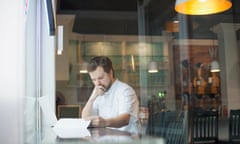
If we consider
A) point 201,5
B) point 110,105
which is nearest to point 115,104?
point 110,105

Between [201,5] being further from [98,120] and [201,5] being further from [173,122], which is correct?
[173,122]

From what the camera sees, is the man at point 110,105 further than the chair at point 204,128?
No

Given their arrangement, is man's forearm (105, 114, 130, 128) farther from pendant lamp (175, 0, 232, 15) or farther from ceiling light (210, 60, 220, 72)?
ceiling light (210, 60, 220, 72)

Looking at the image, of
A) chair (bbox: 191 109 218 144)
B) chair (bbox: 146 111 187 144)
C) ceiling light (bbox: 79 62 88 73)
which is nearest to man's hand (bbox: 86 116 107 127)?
chair (bbox: 146 111 187 144)

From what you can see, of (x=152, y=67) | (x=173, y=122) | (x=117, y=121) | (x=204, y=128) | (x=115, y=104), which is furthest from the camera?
(x=152, y=67)

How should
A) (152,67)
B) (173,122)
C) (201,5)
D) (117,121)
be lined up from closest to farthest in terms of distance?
(117,121) → (201,5) → (173,122) → (152,67)

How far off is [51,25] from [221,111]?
4.22m

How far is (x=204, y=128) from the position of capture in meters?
3.87

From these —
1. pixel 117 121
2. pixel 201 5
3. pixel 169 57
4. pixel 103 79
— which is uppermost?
pixel 201 5

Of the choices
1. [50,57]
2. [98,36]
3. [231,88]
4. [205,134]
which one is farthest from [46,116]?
[231,88]

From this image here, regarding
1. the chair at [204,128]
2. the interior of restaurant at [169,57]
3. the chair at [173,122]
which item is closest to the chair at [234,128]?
the interior of restaurant at [169,57]

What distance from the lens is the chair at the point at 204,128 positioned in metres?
3.83

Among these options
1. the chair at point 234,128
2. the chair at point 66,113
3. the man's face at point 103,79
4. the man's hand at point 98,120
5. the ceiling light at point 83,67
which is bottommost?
the chair at point 234,128

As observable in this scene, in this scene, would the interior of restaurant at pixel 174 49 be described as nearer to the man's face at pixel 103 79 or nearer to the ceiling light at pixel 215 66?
the ceiling light at pixel 215 66
